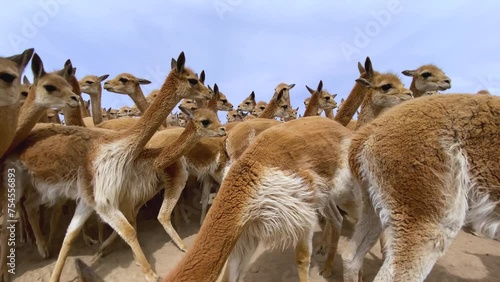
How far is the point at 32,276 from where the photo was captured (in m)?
6.65

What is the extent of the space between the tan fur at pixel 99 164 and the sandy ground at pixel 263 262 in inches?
31.5

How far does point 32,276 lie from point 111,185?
2.18 metres

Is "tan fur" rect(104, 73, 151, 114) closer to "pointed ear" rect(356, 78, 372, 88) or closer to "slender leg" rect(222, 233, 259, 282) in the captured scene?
"pointed ear" rect(356, 78, 372, 88)

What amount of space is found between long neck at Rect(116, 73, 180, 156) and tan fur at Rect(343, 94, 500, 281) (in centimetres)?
435

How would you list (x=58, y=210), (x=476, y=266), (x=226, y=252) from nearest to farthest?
(x=226, y=252)
(x=476, y=266)
(x=58, y=210)

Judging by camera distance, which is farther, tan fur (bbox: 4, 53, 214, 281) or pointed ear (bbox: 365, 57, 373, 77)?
pointed ear (bbox: 365, 57, 373, 77)

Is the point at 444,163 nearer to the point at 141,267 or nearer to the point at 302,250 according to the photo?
the point at 302,250

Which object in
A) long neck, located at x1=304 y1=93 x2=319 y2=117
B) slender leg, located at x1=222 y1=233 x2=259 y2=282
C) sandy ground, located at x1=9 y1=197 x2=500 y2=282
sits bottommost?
sandy ground, located at x1=9 y1=197 x2=500 y2=282

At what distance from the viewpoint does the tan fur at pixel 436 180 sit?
10.2ft

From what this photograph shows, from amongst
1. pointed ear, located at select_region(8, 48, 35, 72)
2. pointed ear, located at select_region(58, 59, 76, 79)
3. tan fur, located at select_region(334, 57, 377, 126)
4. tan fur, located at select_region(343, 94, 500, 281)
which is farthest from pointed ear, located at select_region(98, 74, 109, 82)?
tan fur, located at select_region(343, 94, 500, 281)

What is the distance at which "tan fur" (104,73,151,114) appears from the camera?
10711mm

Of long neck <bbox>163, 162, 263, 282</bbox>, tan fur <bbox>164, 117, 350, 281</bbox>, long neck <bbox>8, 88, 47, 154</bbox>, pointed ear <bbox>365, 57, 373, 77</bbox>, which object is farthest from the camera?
pointed ear <bbox>365, 57, 373, 77</bbox>

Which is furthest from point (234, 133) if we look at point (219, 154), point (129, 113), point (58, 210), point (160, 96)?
point (129, 113)

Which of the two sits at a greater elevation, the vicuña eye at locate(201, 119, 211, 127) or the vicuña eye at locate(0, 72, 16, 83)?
the vicuña eye at locate(0, 72, 16, 83)
